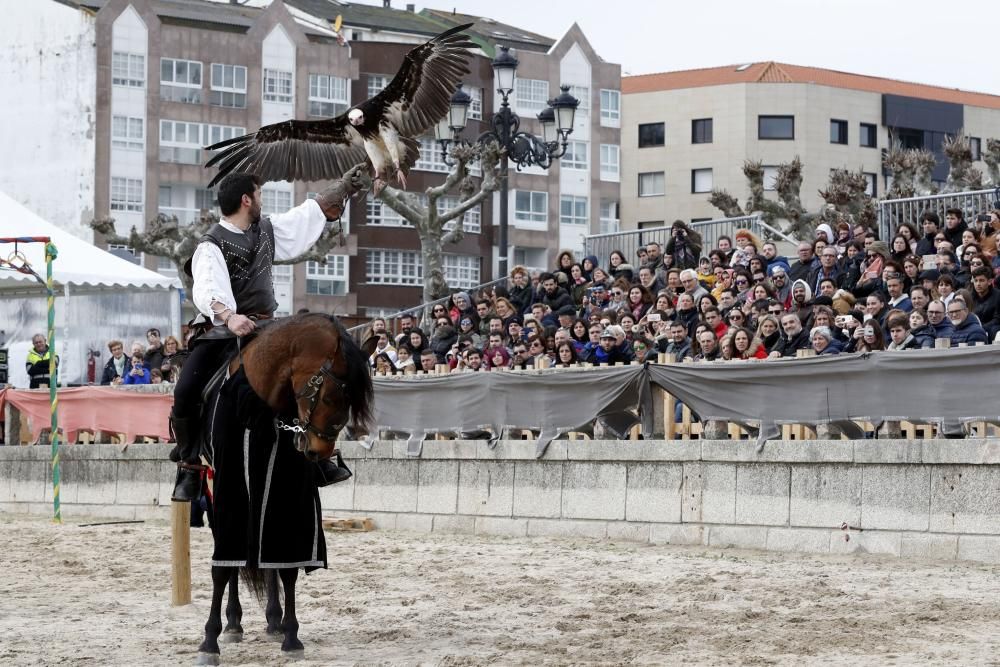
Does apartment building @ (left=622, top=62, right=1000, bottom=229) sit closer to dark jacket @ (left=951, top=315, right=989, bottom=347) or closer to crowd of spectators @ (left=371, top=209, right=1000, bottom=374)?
crowd of spectators @ (left=371, top=209, right=1000, bottom=374)

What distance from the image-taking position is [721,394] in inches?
571

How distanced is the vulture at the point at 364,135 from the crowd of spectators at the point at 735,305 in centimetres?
435

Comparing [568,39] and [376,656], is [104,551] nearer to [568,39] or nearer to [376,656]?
[376,656]

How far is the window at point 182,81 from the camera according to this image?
66000mm

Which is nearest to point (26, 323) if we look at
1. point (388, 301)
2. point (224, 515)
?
point (224, 515)

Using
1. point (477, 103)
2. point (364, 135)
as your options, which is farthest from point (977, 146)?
point (364, 135)

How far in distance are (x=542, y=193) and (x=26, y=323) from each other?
49.7m

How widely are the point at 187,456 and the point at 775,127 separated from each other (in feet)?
249

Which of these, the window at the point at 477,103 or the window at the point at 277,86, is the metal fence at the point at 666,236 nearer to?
the window at the point at 277,86

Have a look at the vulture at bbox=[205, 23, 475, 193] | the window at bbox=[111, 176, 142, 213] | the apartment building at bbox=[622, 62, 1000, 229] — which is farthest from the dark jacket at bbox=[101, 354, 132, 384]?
the apartment building at bbox=[622, 62, 1000, 229]

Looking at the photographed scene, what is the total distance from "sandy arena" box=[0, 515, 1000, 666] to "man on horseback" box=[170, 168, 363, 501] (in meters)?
1.35

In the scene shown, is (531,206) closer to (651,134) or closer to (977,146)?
(651,134)

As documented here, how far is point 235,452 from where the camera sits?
28.7 ft

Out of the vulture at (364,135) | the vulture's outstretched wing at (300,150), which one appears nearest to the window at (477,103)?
the vulture at (364,135)
